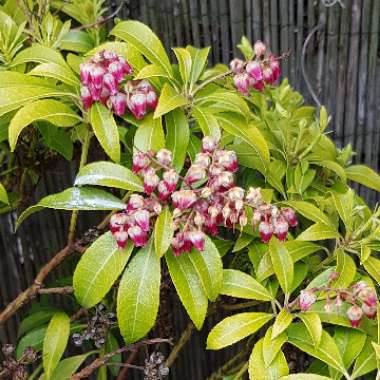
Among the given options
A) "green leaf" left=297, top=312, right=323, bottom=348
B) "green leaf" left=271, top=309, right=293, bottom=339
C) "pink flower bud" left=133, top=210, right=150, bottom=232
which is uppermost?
"pink flower bud" left=133, top=210, right=150, bottom=232

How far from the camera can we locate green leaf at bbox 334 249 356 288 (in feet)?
3.22

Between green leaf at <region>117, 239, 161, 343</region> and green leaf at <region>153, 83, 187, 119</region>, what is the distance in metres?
0.22

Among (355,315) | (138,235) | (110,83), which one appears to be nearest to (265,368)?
(355,315)

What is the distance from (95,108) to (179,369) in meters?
1.39

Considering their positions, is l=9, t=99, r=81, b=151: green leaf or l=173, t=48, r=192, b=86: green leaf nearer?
l=9, t=99, r=81, b=151: green leaf

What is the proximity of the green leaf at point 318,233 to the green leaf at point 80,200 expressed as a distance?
0.30 meters

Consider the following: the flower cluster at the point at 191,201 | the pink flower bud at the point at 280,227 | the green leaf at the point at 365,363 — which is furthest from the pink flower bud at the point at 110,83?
the green leaf at the point at 365,363

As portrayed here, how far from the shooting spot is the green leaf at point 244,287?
989mm

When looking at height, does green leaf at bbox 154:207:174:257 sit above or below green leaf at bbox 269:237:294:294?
above

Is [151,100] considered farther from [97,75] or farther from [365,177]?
[365,177]

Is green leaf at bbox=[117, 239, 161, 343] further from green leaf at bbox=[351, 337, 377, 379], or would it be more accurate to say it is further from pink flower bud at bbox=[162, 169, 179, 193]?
green leaf at bbox=[351, 337, 377, 379]

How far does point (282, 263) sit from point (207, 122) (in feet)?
0.82

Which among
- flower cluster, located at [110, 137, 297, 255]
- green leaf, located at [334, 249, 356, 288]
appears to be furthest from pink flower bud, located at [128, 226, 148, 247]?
green leaf, located at [334, 249, 356, 288]

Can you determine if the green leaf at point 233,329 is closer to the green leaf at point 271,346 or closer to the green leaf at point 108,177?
the green leaf at point 271,346
